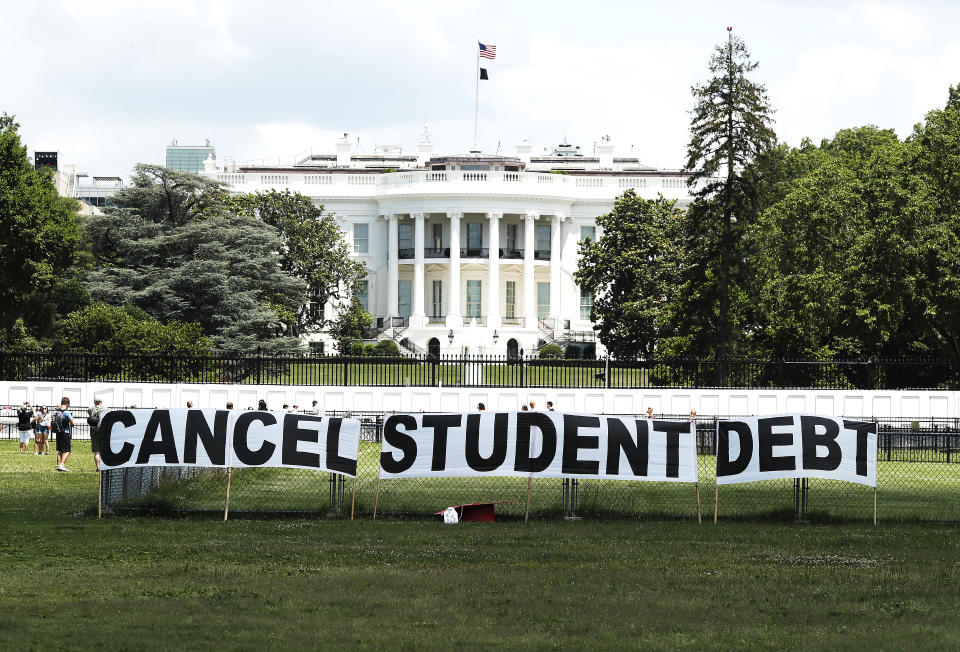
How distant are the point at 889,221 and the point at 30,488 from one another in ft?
89.8

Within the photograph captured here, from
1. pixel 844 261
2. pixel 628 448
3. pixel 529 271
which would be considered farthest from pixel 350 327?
pixel 628 448

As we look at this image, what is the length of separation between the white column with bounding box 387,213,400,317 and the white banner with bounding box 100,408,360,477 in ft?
215

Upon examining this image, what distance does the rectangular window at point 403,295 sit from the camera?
284ft

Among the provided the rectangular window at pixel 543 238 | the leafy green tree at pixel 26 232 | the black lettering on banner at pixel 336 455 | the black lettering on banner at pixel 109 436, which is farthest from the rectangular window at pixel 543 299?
the black lettering on banner at pixel 109 436

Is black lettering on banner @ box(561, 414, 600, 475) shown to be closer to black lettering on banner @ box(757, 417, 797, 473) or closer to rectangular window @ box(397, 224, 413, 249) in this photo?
black lettering on banner @ box(757, 417, 797, 473)

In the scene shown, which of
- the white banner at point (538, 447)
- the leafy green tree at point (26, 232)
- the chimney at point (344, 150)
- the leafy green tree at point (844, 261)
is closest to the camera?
the white banner at point (538, 447)

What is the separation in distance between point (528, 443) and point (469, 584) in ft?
18.7

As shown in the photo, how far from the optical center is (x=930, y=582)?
1377 cm

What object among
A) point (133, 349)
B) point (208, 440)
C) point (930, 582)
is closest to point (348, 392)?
point (133, 349)

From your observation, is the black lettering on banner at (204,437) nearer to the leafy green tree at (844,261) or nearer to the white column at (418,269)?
the leafy green tree at (844,261)

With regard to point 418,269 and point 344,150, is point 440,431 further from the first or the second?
point 344,150

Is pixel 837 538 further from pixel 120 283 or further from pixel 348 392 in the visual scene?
pixel 120 283

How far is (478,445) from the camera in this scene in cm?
1902

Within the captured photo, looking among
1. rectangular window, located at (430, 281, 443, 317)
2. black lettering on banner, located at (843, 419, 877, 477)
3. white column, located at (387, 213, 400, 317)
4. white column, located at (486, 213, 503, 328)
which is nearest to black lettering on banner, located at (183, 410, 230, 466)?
black lettering on banner, located at (843, 419, 877, 477)
